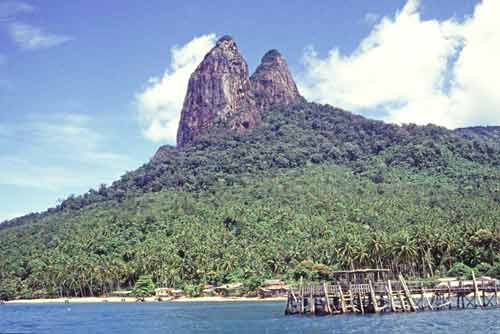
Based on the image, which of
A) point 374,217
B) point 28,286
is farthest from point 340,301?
point 28,286

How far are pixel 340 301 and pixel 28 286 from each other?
91541mm

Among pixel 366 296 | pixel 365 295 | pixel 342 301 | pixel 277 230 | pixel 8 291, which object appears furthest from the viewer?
pixel 277 230

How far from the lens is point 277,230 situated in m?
143

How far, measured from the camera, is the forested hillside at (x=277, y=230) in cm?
10350

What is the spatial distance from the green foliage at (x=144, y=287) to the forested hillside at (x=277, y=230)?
7.32 ft

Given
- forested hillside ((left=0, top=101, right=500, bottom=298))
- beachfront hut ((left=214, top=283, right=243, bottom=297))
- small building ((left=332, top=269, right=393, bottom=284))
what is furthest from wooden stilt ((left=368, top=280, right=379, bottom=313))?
beachfront hut ((left=214, top=283, right=243, bottom=297))

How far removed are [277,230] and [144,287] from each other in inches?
1351

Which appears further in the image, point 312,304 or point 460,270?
point 460,270

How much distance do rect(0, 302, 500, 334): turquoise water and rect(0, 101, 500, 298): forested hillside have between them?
27.8 metres

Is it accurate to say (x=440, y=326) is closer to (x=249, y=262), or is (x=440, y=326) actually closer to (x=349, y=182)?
(x=249, y=262)

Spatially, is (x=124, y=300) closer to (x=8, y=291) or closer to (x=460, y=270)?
(x=8, y=291)

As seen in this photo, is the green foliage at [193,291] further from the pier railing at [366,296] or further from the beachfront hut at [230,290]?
the pier railing at [366,296]

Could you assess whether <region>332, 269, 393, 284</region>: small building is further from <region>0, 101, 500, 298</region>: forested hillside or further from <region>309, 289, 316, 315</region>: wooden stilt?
<region>0, 101, 500, 298</region>: forested hillside

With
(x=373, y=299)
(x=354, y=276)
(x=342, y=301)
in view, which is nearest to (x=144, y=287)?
(x=354, y=276)
